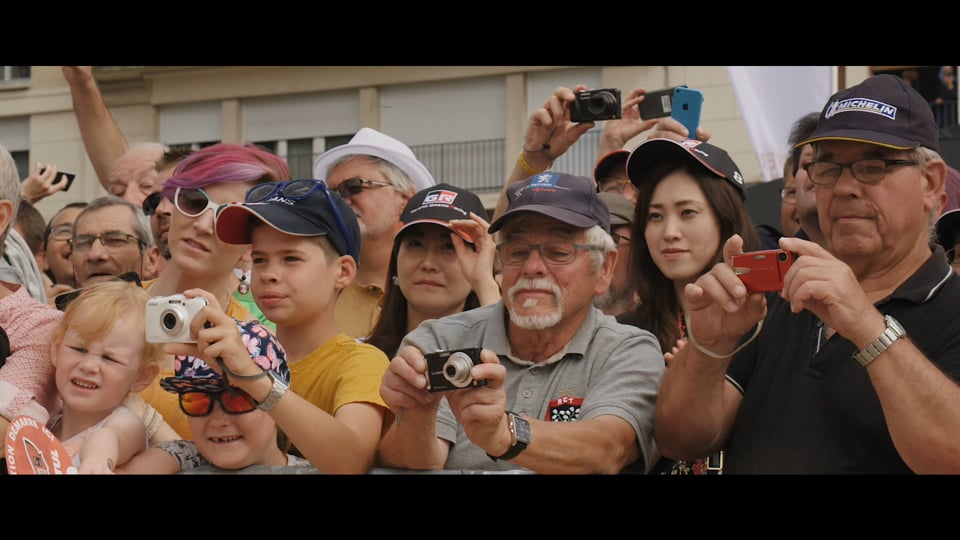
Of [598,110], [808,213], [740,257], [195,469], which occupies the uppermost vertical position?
[598,110]

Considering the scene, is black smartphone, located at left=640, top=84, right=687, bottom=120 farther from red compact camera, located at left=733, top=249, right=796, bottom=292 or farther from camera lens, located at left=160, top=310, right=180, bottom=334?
camera lens, located at left=160, top=310, right=180, bottom=334

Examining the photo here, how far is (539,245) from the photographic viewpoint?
3699 mm

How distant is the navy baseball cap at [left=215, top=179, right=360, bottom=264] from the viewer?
3932 millimetres

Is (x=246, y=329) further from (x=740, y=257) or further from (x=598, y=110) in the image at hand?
(x=598, y=110)

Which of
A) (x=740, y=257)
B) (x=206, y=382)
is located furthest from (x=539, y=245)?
(x=206, y=382)

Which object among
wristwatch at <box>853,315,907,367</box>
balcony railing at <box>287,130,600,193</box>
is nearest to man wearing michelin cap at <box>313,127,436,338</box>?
wristwatch at <box>853,315,907,367</box>

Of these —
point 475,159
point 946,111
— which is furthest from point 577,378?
point 475,159

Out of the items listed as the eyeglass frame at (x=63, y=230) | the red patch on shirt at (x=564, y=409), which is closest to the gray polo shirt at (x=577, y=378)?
the red patch on shirt at (x=564, y=409)

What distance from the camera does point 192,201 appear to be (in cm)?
456

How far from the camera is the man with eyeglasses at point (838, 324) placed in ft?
10.1

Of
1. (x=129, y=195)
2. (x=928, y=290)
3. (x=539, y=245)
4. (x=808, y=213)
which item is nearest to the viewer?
(x=928, y=290)

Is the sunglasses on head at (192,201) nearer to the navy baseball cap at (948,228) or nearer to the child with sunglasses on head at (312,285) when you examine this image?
the child with sunglasses on head at (312,285)

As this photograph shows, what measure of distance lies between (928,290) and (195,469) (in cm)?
206

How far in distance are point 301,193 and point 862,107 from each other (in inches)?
67.5
